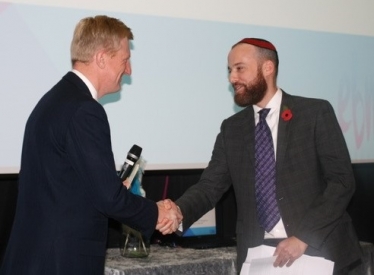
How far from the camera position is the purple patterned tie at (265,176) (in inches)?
122

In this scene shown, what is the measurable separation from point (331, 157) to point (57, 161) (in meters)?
1.17

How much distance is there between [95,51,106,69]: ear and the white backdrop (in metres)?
1.01

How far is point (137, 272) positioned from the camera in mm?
3477

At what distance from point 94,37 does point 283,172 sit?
994 mm

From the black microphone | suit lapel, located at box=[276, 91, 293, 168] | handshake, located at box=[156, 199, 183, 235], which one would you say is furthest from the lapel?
the black microphone

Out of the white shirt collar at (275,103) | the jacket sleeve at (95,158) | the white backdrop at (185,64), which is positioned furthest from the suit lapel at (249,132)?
the jacket sleeve at (95,158)

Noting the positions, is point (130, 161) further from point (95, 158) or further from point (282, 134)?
point (282, 134)

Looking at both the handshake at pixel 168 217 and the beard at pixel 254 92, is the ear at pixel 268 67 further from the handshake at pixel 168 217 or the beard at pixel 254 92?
the handshake at pixel 168 217

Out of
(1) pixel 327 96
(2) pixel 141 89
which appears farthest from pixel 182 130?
(1) pixel 327 96

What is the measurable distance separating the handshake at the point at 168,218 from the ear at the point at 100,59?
2.24 feet

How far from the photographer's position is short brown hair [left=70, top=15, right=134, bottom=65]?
264cm

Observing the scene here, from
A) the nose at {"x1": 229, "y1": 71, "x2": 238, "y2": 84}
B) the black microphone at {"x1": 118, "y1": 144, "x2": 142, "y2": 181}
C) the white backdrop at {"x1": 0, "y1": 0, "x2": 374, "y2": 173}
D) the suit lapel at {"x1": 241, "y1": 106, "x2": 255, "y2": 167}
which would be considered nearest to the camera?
the black microphone at {"x1": 118, "y1": 144, "x2": 142, "y2": 181}

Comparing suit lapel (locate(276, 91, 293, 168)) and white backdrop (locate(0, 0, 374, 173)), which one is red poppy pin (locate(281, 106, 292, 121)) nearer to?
suit lapel (locate(276, 91, 293, 168))

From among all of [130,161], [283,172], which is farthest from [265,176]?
[130,161]
